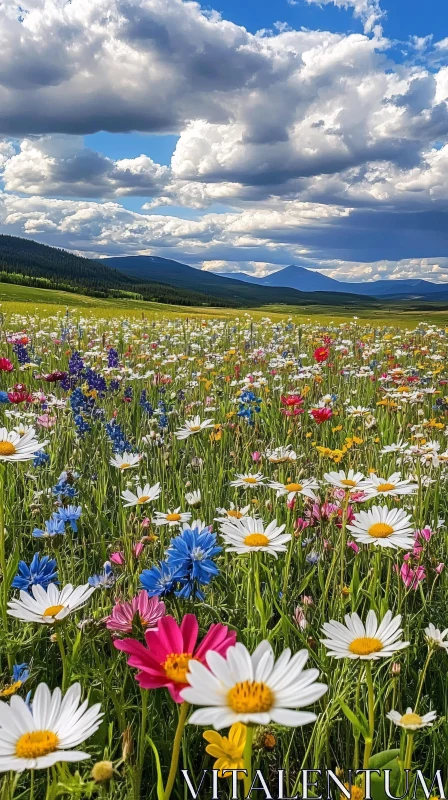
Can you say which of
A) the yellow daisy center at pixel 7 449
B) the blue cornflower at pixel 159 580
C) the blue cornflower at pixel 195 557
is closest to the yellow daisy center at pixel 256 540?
the blue cornflower at pixel 195 557

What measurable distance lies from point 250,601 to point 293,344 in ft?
26.9

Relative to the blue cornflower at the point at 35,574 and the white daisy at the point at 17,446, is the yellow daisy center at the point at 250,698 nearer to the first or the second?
the blue cornflower at the point at 35,574

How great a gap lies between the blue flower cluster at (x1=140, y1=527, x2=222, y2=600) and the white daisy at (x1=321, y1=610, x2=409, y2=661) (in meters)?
0.42

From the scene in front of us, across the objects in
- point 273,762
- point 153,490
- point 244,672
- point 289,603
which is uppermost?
point 244,672

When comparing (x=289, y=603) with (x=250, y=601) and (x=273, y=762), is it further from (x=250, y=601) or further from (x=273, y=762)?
(x=273, y=762)

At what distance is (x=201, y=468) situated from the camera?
396 centimetres

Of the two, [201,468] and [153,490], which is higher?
[153,490]

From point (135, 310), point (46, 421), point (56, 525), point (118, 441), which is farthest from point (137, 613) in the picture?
point (135, 310)

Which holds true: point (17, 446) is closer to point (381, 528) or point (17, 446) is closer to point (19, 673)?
point (19, 673)

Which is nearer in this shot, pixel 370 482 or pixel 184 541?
pixel 184 541

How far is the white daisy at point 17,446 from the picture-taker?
2.15 m

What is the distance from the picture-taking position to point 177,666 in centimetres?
108

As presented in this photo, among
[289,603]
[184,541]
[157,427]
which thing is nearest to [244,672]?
[184,541]

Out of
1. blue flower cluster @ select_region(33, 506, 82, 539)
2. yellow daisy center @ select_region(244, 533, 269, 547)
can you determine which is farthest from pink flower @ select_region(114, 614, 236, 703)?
blue flower cluster @ select_region(33, 506, 82, 539)
